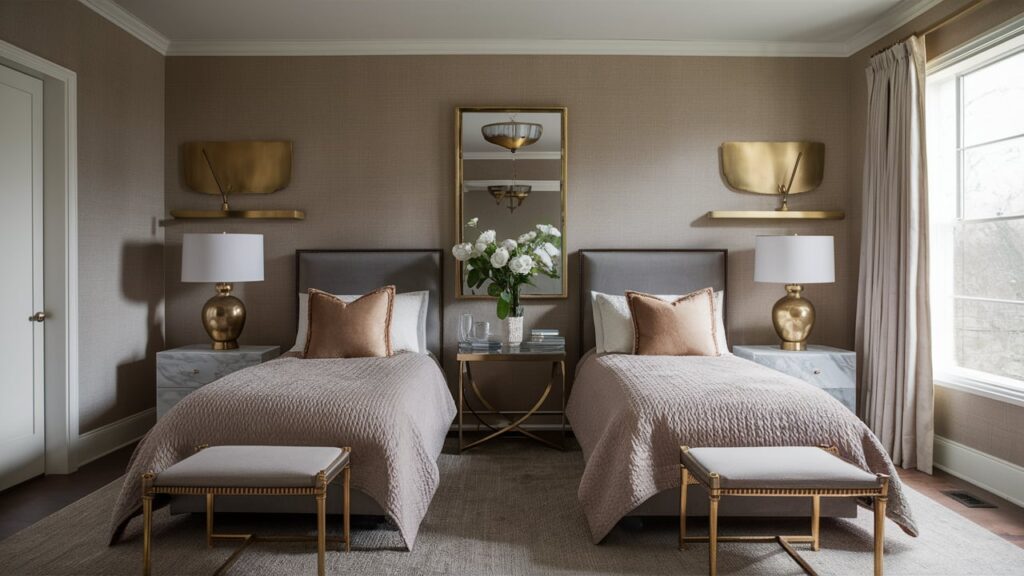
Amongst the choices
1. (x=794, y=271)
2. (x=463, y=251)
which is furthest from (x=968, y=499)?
(x=463, y=251)

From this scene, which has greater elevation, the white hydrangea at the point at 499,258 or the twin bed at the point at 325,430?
the white hydrangea at the point at 499,258

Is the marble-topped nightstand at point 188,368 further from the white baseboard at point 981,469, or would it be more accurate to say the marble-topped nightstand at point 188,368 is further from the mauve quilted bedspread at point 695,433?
the white baseboard at point 981,469

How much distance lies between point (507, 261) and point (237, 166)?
79.9 inches

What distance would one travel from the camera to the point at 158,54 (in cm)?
454

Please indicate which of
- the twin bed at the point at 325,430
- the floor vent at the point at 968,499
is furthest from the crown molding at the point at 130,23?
the floor vent at the point at 968,499

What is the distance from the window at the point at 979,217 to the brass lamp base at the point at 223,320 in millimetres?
4258

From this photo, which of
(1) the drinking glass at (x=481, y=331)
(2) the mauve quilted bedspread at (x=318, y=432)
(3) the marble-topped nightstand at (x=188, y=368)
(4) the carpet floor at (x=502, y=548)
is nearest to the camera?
(4) the carpet floor at (x=502, y=548)

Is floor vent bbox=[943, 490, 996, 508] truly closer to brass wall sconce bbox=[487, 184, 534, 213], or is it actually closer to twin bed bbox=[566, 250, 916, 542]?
twin bed bbox=[566, 250, 916, 542]

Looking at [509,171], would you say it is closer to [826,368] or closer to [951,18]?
[826,368]

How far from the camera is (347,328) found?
12.5 feet

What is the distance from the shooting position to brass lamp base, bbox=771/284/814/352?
4.25 m

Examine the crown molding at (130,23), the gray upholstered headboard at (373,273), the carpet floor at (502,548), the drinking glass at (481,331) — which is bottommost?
the carpet floor at (502,548)

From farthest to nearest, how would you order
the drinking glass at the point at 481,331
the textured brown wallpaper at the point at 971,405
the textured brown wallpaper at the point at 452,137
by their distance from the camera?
the textured brown wallpaper at the point at 452,137
the drinking glass at the point at 481,331
the textured brown wallpaper at the point at 971,405

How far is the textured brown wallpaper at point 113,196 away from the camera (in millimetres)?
3721
